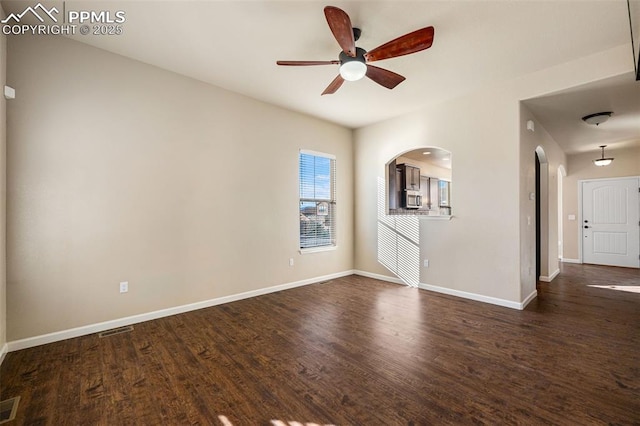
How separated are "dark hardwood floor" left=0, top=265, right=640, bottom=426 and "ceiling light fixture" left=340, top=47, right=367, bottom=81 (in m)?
2.68

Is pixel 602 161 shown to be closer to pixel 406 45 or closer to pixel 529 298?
pixel 529 298

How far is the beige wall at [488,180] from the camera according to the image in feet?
11.4

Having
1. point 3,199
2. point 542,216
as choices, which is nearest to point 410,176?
point 542,216

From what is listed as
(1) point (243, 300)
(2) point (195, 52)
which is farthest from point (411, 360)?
(2) point (195, 52)

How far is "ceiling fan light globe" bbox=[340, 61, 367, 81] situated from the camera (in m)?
2.59

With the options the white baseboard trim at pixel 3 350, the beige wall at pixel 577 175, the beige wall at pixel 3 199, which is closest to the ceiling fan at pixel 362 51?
the beige wall at pixel 3 199

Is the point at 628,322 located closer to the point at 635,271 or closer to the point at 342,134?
the point at 635,271

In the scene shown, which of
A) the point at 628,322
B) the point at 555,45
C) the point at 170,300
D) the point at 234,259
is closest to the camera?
the point at 555,45

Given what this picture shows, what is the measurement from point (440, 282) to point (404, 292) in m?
0.61

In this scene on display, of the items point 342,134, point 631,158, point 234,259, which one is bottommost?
point 234,259

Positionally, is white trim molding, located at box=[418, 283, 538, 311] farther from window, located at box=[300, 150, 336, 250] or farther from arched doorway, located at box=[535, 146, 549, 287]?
window, located at box=[300, 150, 336, 250]

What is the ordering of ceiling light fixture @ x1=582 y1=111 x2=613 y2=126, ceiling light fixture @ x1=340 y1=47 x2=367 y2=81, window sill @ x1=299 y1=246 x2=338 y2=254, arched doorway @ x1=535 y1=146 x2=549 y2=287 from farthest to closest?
arched doorway @ x1=535 y1=146 x2=549 y2=287
window sill @ x1=299 y1=246 x2=338 y2=254
ceiling light fixture @ x1=582 y1=111 x2=613 y2=126
ceiling light fixture @ x1=340 y1=47 x2=367 y2=81

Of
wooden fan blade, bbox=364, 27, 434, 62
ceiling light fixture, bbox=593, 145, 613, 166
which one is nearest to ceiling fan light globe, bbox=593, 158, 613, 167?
ceiling light fixture, bbox=593, 145, 613, 166

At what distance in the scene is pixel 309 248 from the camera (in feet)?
16.7
